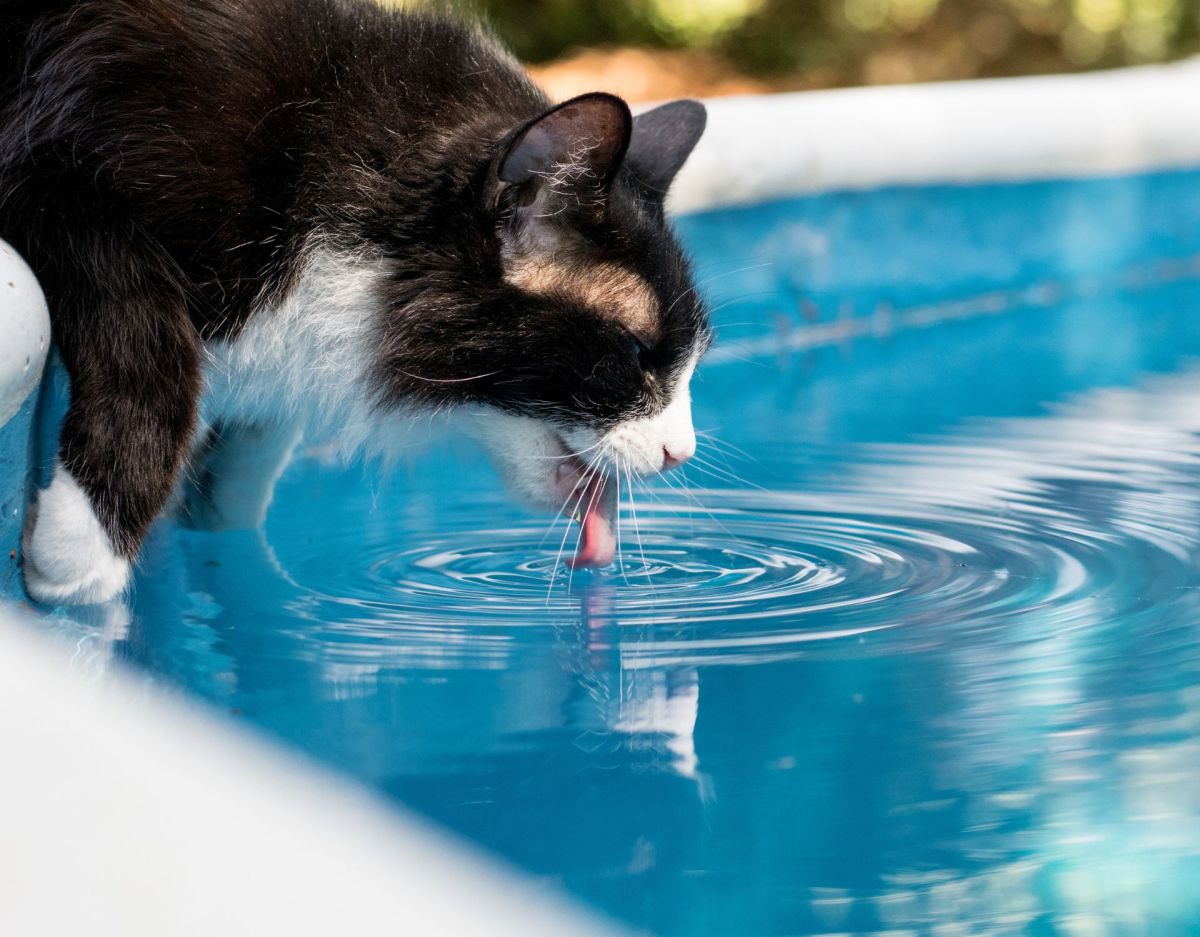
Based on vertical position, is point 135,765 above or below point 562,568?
above

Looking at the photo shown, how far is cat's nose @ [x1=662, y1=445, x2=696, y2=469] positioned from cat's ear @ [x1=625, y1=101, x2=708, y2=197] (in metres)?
0.40

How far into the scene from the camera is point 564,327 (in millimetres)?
1907

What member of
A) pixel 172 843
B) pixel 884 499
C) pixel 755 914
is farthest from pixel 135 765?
pixel 884 499

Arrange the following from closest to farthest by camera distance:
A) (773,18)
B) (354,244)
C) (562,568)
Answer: (354,244)
(562,568)
(773,18)

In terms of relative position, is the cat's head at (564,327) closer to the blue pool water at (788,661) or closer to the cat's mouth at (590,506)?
the cat's mouth at (590,506)

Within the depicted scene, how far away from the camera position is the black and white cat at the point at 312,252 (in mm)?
1782

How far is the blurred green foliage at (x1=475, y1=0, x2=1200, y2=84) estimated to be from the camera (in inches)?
321

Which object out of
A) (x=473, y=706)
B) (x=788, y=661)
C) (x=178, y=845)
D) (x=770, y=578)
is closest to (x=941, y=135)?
(x=770, y=578)

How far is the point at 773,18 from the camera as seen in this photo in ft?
28.3

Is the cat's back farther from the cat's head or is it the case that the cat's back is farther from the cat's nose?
the cat's nose

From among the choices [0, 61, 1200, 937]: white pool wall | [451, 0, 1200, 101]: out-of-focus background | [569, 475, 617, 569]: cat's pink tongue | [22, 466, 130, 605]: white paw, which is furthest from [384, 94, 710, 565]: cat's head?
[451, 0, 1200, 101]: out-of-focus background

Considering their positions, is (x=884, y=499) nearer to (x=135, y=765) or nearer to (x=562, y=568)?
(x=562, y=568)

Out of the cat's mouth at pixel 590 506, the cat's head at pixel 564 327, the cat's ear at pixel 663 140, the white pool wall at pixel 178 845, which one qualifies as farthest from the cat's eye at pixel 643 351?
the white pool wall at pixel 178 845

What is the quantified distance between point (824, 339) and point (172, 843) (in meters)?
3.77
